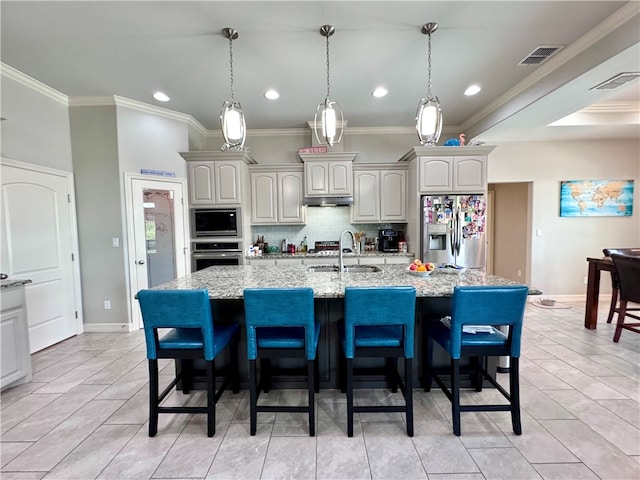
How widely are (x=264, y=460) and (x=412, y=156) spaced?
3957 millimetres

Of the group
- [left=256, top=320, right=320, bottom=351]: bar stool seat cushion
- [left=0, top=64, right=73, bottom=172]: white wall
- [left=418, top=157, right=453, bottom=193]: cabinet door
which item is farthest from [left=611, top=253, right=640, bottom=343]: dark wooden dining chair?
[left=0, top=64, right=73, bottom=172]: white wall

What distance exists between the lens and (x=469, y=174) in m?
3.98

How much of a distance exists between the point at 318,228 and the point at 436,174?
202cm

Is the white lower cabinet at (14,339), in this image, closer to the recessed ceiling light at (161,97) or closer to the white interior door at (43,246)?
the white interior door at (43,246)

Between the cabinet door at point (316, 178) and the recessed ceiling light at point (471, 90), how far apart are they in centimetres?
204

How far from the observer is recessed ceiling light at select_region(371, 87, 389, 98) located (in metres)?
3.37

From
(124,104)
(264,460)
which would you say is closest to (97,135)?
(124,104)

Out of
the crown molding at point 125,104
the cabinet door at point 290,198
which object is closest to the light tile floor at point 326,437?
the cabinet door at point 290,198

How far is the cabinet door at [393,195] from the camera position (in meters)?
4.41

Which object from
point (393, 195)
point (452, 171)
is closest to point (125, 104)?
point (393, 195)

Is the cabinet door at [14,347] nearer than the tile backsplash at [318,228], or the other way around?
the cabinet door at [14,347]

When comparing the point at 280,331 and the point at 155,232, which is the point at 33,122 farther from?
the point at 280,331

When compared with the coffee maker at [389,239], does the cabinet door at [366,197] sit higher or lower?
higher

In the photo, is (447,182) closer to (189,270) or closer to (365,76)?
(365,76)
